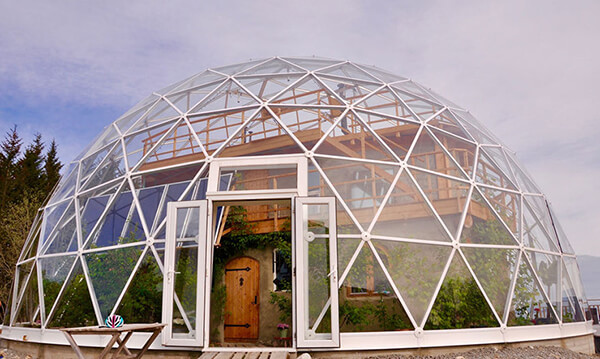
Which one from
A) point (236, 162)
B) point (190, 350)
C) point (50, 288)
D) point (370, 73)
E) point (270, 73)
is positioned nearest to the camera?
point (190, 350)

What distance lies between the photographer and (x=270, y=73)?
468 inches

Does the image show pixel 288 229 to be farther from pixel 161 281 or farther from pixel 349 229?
pixel 161 281

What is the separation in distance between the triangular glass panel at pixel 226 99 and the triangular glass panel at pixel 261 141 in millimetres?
824

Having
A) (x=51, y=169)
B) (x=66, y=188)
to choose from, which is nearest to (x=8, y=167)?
(x=51, y=169)

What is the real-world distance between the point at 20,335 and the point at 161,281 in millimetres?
4460

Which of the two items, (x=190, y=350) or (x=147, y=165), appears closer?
(x=190, y=350)

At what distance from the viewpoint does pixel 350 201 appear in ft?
28.0

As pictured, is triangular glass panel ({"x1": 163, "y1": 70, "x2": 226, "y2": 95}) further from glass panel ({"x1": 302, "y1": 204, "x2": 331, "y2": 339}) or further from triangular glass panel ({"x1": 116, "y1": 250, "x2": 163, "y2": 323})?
glass panel ({"x1": 302, "y1": 204, "x2": 331, "y2": 339})

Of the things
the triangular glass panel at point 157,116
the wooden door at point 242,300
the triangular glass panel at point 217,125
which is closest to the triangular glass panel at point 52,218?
the triangular glass panel at point 157,116

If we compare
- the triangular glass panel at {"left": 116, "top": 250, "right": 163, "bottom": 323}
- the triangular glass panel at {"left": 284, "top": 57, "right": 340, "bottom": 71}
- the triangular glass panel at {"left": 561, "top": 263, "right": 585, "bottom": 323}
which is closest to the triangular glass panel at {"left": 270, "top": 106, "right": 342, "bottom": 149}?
the triangular glass panel at {"left": 284, "top": 57, "right": 340, "bottom": 71}

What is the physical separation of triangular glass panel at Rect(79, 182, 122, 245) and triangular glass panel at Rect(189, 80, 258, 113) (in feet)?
8.65

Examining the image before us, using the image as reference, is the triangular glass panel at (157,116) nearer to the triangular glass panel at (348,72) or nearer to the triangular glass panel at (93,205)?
the triangular glass panel at (93,205)

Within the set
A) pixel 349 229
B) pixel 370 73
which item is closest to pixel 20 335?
pixel 349 229

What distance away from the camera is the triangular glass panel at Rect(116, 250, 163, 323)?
8.32 metres
